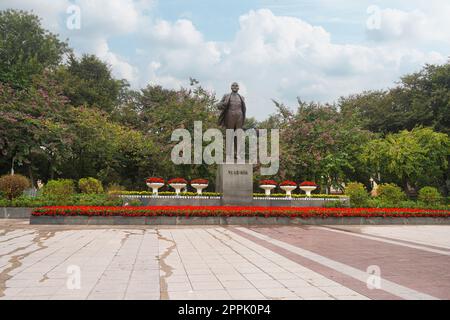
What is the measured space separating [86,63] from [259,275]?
A: 129ft

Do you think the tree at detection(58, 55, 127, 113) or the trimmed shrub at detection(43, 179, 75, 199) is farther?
the tree at detection(58, 55, 127, 113)

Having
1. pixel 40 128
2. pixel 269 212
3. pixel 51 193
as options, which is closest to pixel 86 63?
pixel 40 128

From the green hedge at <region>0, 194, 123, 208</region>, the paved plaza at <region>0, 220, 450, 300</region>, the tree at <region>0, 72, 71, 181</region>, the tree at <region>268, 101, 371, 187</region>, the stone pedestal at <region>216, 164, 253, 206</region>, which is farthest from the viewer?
the tree at <region>268, 101, 371, 187</region>

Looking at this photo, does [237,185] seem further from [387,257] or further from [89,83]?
[89,83]

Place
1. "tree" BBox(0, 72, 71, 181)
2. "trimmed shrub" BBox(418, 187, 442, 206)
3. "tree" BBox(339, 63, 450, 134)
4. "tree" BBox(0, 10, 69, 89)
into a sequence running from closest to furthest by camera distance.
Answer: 1. "trimmed shrub" BBox(418, 187, 442, 206)
2. "tree" BBox(0, 72, 71, 181)
3. "tree" BBox(339, 63, 450, 134)
4. "tree" BBox(0, 10, 69, 89)

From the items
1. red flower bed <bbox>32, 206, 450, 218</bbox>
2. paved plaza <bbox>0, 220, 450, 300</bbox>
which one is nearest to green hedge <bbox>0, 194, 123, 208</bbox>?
red flower bed <bbox>32, 206, 450, 218</bbox>

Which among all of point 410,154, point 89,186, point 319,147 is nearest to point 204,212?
point 89,186

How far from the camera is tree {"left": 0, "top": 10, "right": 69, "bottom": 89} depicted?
32.2 m

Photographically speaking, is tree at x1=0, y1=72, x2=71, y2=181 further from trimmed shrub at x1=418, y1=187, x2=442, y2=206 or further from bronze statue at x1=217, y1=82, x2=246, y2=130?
trimmed shrub at x1=418, y1=187, x2=442, y2=206

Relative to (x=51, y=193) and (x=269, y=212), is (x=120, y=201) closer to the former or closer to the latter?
(x=51, y=193)

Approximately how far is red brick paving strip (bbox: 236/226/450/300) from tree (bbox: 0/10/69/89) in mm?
28589

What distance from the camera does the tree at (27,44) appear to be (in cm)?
3222

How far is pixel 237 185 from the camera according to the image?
1736 centimetres

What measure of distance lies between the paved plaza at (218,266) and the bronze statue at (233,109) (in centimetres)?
758
